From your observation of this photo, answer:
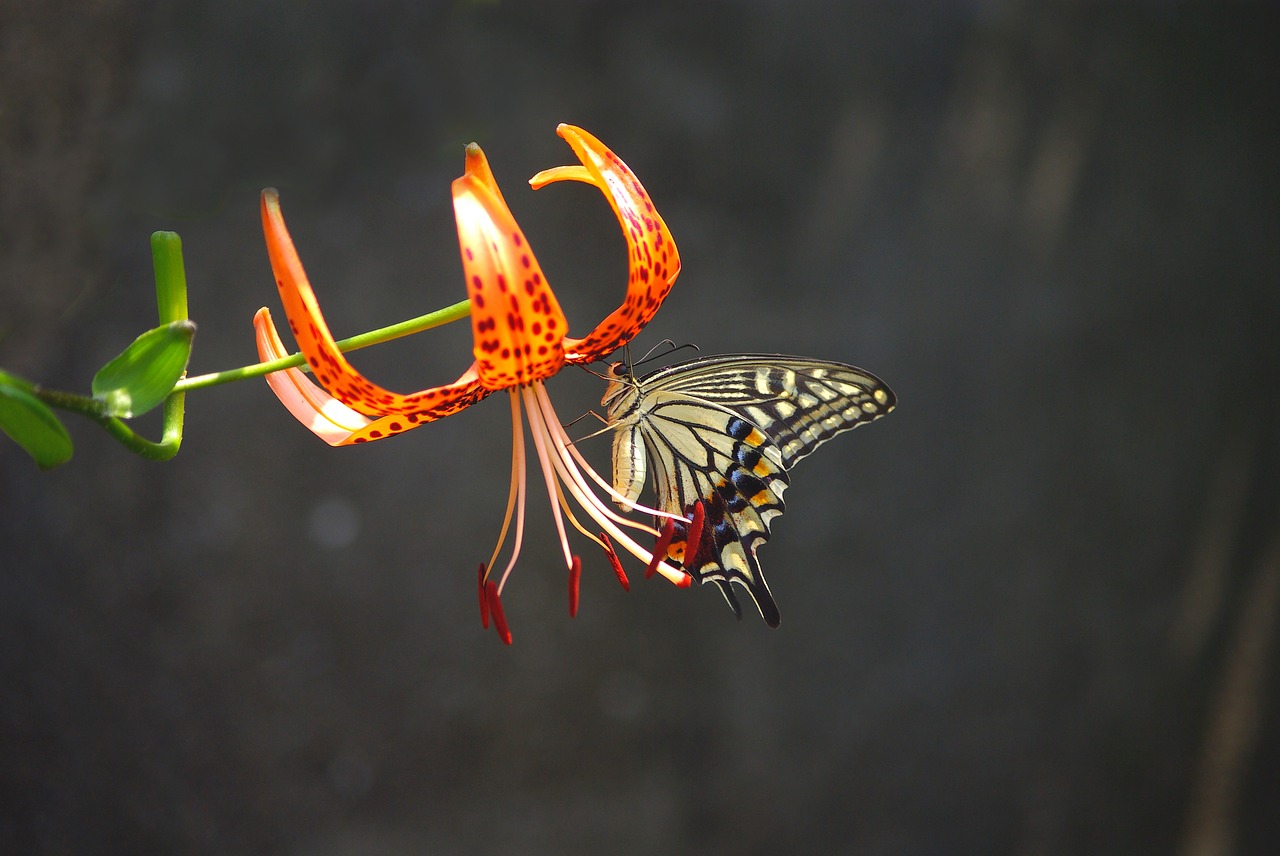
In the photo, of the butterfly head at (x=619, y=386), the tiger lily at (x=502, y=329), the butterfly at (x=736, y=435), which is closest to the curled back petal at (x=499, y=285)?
the tiger lily at (x=502, y=329)

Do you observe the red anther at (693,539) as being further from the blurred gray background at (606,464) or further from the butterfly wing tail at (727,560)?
the blurred gray background at (606,464)

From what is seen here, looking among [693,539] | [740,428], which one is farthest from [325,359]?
[740,428]

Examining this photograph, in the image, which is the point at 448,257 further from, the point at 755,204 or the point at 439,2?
the point at 755,204

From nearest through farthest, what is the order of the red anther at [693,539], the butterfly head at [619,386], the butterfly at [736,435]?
the red anther at [693,539] → the butterfly head at [619,386] → the butterfly at [736,435]

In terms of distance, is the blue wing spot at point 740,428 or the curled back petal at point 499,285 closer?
the curled back petal at point 499,285

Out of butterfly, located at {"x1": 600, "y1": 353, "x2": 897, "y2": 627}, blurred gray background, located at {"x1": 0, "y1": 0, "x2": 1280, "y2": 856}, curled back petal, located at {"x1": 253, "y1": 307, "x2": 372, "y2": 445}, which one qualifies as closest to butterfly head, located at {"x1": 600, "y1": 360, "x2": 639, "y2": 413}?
butterfly, located at {"x1": 600, "y1": 353, "x2": 897, "y2": 627}

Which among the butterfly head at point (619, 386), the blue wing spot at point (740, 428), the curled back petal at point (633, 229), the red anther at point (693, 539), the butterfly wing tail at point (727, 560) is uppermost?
the curled back petal at point (633, 229)

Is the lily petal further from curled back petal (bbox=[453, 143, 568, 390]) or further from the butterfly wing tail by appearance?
the butterfly wing tail
